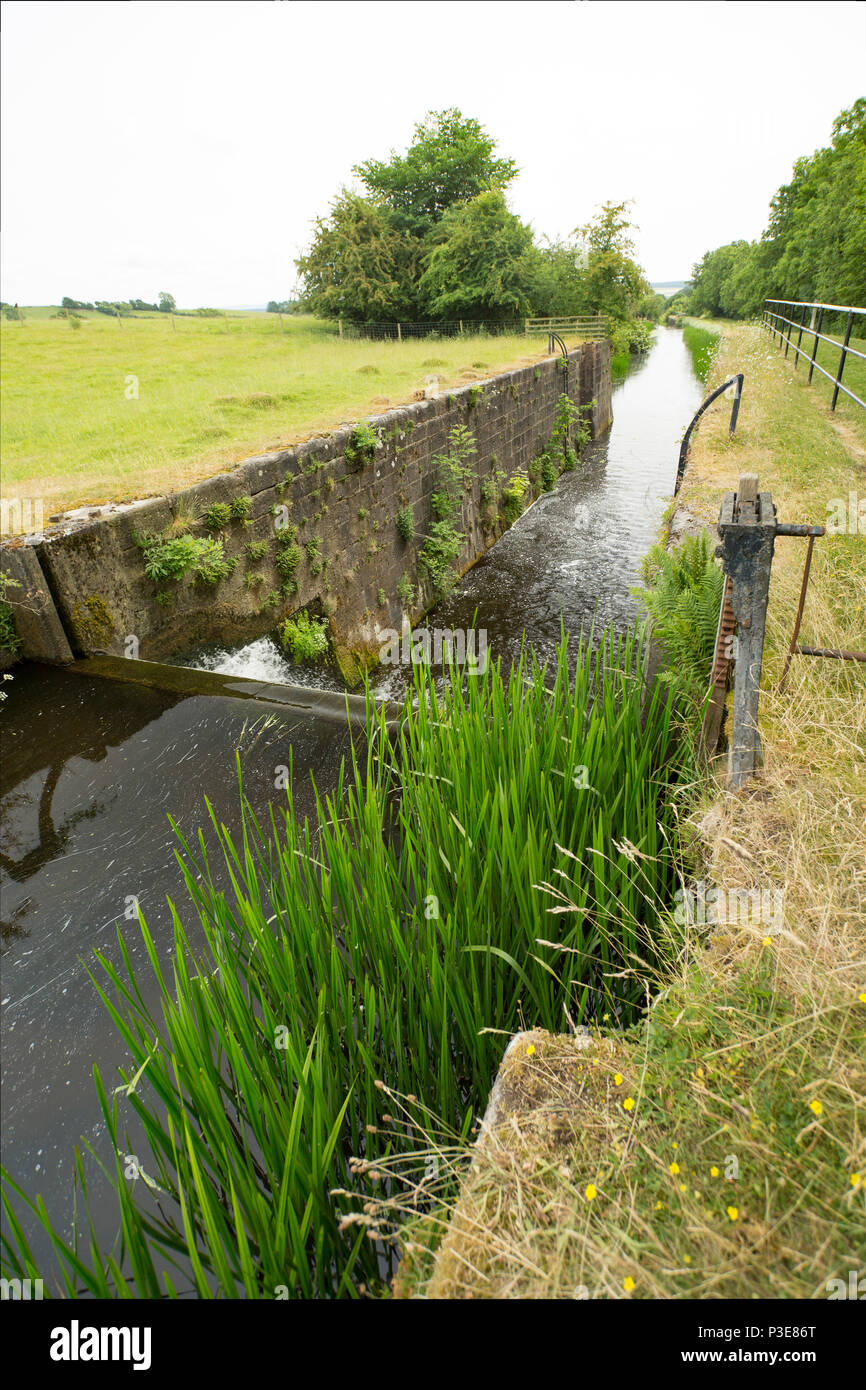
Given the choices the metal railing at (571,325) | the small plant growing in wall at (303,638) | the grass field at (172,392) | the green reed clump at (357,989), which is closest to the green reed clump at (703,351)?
the metal railing at (571,325)

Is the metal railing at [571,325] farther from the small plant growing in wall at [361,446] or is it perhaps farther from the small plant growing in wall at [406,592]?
the small plant growing in wall at [361,446]

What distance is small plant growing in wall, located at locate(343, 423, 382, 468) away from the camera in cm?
752

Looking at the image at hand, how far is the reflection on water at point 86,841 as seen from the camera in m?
2.21

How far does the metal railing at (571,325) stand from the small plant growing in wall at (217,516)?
2417cm

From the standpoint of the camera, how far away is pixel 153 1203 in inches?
77.7

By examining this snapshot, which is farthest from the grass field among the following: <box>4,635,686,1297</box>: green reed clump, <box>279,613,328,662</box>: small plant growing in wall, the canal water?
<box>4,635,686,1297</box>: green reed clump

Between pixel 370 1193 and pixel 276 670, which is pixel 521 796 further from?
pixel 276 670

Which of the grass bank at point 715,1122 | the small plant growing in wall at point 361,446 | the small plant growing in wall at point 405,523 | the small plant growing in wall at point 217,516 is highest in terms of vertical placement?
the small plant growing in wall at point 361,446

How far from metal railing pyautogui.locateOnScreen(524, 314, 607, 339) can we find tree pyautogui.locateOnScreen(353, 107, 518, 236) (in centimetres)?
755

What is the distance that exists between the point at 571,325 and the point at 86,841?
2924 cm

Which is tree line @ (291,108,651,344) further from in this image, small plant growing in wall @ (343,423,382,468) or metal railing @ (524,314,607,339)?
small plant growing in wall @ (343,423,382,468)

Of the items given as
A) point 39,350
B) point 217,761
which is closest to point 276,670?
point 217,761

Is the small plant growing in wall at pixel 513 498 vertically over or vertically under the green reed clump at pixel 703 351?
under
